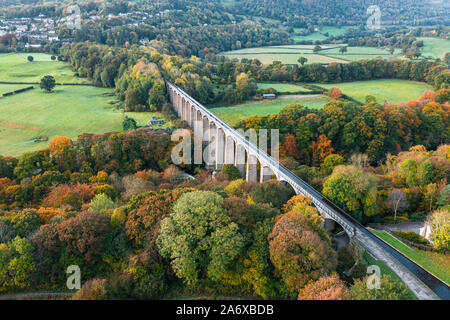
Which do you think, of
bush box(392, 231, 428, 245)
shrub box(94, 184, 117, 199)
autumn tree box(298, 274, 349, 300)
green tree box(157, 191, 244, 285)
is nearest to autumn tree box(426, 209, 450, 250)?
bush box(392, 231, 428, 245)

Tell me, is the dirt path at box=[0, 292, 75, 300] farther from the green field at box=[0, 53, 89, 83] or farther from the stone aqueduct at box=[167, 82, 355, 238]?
the green field at box=[0, 53, 89, 83]

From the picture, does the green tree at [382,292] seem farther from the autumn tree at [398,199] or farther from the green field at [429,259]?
the autumn tree at [398,199]

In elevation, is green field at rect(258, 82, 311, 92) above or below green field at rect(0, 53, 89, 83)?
below

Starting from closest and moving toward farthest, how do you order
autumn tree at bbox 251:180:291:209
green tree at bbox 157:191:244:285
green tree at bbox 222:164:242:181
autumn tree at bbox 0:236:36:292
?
autumn tree at bbox 0:236:36:292 < green tree at bbox 157:191:244:285 < autumn tree at bbox 251:180:291:209 < green tree at bbox 222:164:242:181

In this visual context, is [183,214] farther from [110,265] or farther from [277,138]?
[277,138]

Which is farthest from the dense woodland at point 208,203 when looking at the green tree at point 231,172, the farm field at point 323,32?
the farm field at point 323,32

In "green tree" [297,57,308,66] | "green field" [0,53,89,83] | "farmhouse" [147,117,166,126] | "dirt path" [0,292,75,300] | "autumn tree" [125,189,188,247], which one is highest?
"green tree" [297,57,308,66]

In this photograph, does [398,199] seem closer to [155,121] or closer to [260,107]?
[260,107]
